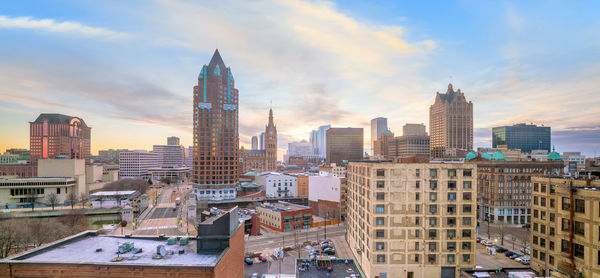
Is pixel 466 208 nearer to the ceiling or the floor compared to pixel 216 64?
nearer to the floor

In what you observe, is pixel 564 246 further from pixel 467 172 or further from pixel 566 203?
pixel 467 172

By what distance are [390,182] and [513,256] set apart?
41.5 metres

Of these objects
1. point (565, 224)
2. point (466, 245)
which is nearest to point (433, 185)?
point (466, 245)

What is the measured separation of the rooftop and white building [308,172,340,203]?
6835 centimetres

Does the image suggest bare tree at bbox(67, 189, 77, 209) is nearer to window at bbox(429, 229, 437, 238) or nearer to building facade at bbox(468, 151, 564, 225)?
window at bbox(429, 229, 437, 238)

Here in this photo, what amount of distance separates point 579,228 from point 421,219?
21402 millimetres

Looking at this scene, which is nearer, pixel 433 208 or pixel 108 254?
pixel 108 254

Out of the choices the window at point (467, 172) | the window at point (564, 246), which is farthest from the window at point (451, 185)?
the window at point (564, 246)

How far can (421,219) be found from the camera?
54062mm

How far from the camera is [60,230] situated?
251 feet

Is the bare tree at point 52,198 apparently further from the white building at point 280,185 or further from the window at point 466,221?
the window at point 466,221

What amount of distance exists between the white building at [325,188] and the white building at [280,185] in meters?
31.8

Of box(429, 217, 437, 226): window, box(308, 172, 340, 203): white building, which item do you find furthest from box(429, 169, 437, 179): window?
box(308, 172, 340, 203): white building

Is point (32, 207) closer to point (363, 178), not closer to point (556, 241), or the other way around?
point (363, 178)
